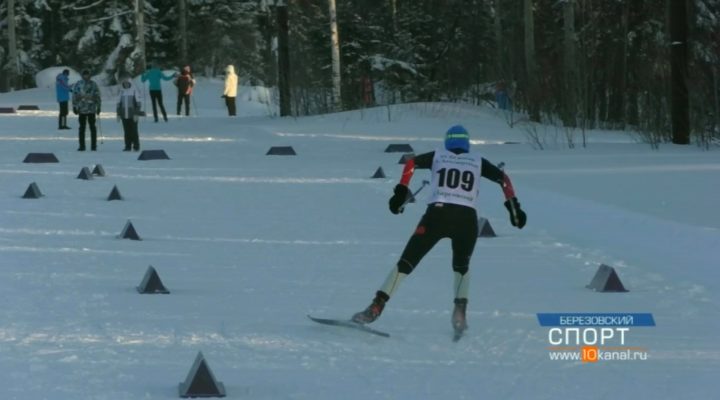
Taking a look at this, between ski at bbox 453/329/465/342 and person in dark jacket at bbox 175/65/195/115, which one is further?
person in dark jacket at bbox 175/65/195/115

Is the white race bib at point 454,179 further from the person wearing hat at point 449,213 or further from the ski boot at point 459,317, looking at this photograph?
the ski boot at point 459,317

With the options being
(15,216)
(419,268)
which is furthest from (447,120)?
(419,268)

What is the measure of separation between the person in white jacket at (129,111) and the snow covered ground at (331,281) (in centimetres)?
368

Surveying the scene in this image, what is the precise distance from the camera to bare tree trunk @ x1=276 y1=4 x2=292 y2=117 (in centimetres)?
3894

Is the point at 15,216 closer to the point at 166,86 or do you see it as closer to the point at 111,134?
the point at 111,134

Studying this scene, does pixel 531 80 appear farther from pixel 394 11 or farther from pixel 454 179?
pixel 454 179

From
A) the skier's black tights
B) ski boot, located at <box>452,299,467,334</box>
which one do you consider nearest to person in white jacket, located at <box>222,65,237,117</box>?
the skier's black tights

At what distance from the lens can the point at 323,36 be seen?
52750 millimetres

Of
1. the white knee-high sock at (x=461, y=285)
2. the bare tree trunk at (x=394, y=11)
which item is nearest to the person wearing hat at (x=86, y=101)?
the white knee-high sock at (x=461, y=285)

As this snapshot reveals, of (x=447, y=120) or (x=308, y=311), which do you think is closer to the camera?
(x=308, y=311)

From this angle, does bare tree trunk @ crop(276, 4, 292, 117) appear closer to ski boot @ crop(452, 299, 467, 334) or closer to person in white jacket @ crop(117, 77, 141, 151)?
person in white jacket @ crop(117, 77, 141, 151)

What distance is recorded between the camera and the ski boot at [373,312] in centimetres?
877

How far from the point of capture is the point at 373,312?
877 cm

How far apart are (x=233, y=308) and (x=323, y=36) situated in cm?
4353
